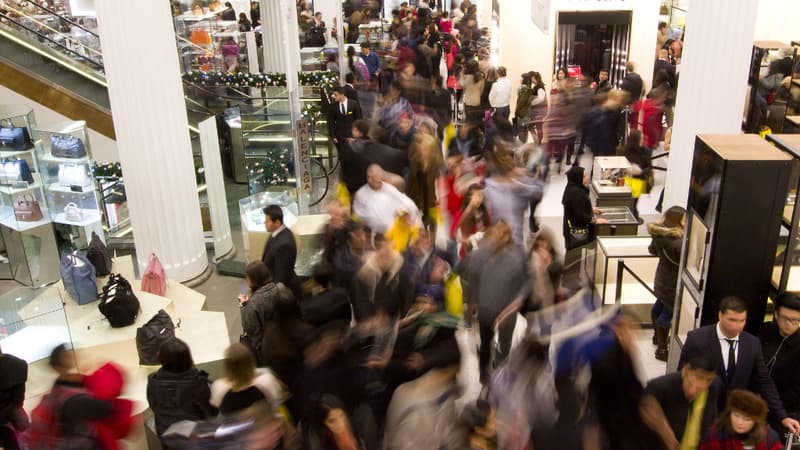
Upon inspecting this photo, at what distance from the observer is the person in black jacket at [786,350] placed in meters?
4.55

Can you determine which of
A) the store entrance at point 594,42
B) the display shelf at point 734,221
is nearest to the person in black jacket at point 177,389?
the display shelf at point 734,221

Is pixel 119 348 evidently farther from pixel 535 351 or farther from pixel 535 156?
pixel 535 156

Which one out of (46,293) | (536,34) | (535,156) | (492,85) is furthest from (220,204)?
(536,34)

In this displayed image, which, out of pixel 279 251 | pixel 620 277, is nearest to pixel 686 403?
pixel 620 277

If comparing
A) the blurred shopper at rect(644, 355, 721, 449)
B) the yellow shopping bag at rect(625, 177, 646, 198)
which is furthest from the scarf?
the yellow shopping bag at rect(625, 177, 646, 198)

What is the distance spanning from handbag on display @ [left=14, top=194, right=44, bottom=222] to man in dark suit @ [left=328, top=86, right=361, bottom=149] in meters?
3.76

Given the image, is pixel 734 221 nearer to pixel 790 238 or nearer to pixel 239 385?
pixel 790 238

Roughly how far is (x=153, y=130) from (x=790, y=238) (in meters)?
5.43

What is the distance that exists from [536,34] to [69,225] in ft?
26.4

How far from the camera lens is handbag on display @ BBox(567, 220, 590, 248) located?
23.7 ft

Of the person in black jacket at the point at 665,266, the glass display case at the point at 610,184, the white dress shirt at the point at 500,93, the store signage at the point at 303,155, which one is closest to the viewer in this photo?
the person in black jacket at the point at 665,266

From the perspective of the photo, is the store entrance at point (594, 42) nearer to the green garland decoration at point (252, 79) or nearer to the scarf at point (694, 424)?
the green garland decoration at point (252, 79)

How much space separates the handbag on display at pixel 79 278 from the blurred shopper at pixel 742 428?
4.91 meters

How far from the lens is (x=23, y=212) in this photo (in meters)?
8.54
